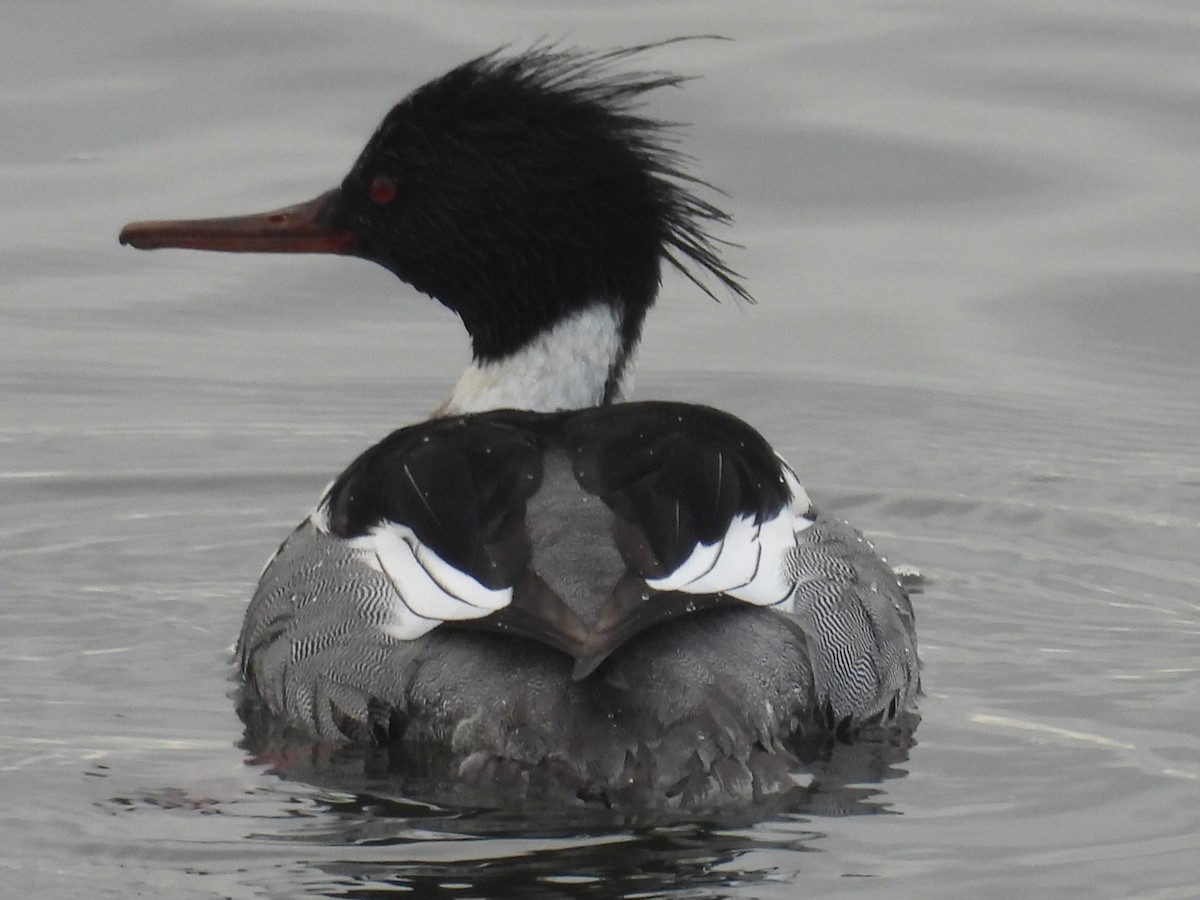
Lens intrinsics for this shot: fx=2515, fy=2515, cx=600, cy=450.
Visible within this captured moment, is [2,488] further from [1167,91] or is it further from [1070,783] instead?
[1167,91]

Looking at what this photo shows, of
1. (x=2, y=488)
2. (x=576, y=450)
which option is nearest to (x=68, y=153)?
(x=2, y=488)

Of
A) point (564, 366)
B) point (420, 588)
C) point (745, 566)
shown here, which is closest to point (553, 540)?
point (420, 588)

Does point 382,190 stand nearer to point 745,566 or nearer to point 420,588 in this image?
point 420,588

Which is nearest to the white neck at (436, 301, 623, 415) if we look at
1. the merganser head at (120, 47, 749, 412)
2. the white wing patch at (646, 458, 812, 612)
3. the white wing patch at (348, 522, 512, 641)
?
the merganser head at (120, 47, 749, 412)

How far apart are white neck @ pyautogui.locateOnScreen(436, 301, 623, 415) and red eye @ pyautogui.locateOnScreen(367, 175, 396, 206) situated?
563mm

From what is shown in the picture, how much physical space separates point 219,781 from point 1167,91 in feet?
25.2

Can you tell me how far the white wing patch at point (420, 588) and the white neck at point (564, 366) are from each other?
1061 mm

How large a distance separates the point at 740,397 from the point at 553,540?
4046mm

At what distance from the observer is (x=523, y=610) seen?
553 centimetres

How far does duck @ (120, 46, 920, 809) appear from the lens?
5566 millimetres

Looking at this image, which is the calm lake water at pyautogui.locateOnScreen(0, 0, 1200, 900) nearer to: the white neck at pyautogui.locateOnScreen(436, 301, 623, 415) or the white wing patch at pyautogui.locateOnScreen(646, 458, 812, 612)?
the white wing patch at pyautogui.locateOnScreen(646, 458, 812, 612)

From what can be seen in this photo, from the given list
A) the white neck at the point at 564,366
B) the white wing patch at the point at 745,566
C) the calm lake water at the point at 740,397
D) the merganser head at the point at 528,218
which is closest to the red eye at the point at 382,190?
the merganser head at the point at 528,218

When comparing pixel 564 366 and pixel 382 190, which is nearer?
pixel 564 366

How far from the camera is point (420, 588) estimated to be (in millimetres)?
5922
